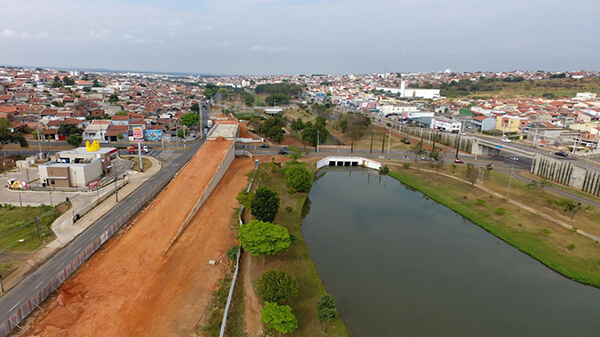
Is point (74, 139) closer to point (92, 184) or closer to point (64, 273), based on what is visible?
point (92, 184)

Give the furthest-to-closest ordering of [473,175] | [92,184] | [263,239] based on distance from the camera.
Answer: [473,175] → [92,184] → [263,239]

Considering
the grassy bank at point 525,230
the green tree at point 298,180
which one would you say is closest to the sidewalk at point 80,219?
the green tree at point 298,180

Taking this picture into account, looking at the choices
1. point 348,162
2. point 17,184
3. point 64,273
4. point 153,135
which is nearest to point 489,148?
point 348,162

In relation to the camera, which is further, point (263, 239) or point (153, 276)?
point (263, 239)

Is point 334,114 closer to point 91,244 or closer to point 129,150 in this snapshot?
point 129,150

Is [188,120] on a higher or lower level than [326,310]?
higher

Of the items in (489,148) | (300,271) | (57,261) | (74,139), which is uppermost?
(489,148)

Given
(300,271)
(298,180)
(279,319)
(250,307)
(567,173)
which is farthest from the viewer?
(567,173)

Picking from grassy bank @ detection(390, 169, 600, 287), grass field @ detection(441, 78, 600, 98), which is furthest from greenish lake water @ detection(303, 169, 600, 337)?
grass field @ detection(441, 78, 600, 98)

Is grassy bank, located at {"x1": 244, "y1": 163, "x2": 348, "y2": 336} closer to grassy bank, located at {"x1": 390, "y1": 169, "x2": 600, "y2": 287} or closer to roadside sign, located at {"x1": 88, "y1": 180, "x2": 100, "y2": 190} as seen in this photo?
grassy bank, located at {"x1": 390, "y1": 169, "x2": 600, "y2": 287}
